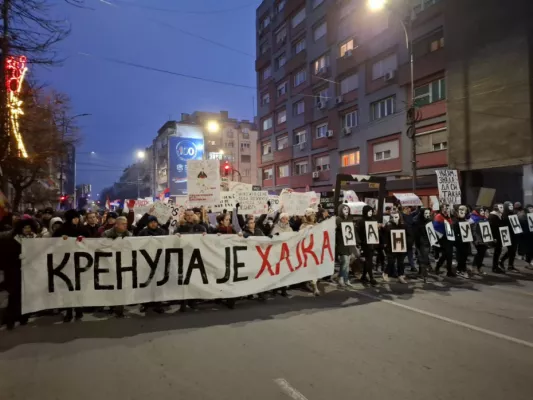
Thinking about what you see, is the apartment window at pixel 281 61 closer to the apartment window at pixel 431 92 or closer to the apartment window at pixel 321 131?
the apartment window at pixel 321 131

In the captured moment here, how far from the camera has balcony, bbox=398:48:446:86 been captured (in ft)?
78.0

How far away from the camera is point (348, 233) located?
930 centimetres

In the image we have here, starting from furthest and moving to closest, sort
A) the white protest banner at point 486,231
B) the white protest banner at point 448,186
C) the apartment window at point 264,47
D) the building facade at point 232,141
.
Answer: the building facade at point 232,141 → the apartment window at point 264,47 → the white protest banner at point 448,186 → the white protest banner at point 486,231

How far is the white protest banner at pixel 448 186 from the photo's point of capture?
13781 millimetres

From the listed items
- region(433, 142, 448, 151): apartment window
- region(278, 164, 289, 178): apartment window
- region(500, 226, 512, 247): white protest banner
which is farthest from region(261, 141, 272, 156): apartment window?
region(500, 226, 512, 247): white protest banner

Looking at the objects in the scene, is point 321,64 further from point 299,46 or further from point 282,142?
point 282,142

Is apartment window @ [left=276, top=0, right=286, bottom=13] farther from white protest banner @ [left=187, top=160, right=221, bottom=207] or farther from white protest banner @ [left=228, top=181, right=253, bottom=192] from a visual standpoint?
Result: white protest banner @ [left=187, top=160, right=221, bottom=207]

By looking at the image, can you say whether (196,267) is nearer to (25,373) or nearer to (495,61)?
(25,373)

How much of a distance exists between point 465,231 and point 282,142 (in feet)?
115

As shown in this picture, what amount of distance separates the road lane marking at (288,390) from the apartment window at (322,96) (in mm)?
33483

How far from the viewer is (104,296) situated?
22.8 feet

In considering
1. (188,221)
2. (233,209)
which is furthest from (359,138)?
(188,221)

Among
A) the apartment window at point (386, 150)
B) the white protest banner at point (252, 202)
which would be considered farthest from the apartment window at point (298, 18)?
the white protest banner at point (252, 202)

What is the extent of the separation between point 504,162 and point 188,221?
18474 millimetres
